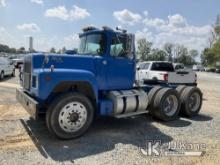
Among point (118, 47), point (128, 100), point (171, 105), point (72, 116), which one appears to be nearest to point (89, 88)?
point (72, 116)

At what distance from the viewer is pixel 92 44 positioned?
787cm

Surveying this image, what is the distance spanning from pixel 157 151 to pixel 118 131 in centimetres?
162

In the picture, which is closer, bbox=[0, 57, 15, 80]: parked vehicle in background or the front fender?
the front fender

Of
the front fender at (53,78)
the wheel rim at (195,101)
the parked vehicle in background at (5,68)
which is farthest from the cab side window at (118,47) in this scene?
the parked vehicle in background at (5,68)

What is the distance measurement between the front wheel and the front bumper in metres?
0.29

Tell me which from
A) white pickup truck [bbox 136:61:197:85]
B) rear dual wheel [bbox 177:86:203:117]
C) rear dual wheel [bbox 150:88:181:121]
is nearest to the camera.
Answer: rear dual wheel [bbox 150:88:181:121]

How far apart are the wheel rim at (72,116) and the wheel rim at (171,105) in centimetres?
332

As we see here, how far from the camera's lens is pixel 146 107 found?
27.6 ft

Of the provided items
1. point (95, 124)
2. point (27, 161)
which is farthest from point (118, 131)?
point (27, 161)

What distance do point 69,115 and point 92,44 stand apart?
224 cm

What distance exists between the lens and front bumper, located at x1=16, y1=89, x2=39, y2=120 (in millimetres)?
6328

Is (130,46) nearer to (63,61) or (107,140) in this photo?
(63,61)

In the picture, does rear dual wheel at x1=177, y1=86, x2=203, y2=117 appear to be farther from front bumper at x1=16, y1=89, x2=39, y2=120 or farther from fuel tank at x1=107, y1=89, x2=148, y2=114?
front bumper at x1=16, y1=89, x2=39, y2=120

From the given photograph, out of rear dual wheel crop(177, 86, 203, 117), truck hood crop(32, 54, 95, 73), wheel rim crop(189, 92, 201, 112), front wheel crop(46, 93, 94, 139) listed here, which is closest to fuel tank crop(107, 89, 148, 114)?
front wheel crop(46, 93, 94, 139)
